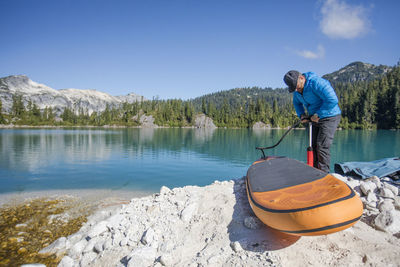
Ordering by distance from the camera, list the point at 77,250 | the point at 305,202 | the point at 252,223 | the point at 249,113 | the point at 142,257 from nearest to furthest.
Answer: the point at 305,202 → the point at 142,257 → the point at 252,223 → the point at 77,250 → the point at 249,113

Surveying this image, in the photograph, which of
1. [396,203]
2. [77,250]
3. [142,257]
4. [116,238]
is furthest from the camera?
[77,250]

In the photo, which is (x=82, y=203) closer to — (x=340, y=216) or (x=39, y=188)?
(x=39, y=188)

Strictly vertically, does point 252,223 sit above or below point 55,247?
above

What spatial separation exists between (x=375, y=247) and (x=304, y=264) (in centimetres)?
117

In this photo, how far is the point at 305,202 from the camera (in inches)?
129

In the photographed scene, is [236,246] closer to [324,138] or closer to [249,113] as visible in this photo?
[324,138]

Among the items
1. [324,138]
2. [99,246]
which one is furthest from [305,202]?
[99,246]

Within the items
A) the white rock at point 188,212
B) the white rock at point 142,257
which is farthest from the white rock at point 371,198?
the white rock at point 142,257

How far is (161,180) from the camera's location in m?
13.4

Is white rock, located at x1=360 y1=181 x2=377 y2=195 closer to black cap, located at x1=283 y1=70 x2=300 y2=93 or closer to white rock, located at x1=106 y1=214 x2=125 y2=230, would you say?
black cap, located at x1=283 y1=70 x2=300 y2=93

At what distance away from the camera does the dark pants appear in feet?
18.2

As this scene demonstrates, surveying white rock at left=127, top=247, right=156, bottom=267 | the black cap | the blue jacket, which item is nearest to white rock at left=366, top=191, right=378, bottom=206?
the blue jacket

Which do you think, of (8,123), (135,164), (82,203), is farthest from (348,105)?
(8,123)

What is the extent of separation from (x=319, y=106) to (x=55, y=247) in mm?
7485
